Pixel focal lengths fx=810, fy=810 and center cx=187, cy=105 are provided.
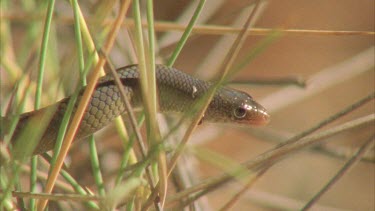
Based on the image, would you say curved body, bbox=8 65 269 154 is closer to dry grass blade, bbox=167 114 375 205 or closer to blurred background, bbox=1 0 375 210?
blurred background, bbox=1 0 375 210

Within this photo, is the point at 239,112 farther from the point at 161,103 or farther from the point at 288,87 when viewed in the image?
the point at 288,87

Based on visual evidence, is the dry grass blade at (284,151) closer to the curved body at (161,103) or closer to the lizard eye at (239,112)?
the curved body at (161,103)

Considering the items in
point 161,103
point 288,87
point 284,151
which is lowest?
point 284,151

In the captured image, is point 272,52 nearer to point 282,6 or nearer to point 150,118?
point 282,6

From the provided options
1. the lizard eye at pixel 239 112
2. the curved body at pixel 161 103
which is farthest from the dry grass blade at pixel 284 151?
the lizard eye at pixel 239 112

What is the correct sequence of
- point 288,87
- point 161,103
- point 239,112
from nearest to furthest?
point 161,103
point 239,112
point 288,87

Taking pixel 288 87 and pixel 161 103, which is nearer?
pixel 161 103

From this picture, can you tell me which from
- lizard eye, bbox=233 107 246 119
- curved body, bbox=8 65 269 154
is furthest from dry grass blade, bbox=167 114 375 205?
lizard eye, bbox=233 107 246 119

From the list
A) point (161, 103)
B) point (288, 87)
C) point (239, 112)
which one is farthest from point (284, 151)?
point (288, 87)
